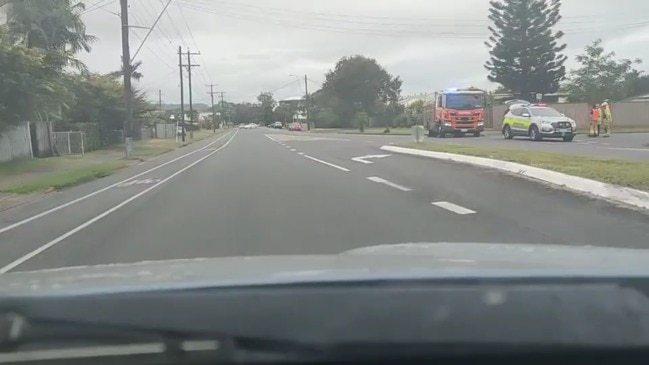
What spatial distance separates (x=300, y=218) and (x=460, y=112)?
35902 millimetres

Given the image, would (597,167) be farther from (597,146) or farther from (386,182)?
(597,146)

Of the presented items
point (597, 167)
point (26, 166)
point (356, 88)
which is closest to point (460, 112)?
point (26, 166)

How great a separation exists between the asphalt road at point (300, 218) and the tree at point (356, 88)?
99047mm

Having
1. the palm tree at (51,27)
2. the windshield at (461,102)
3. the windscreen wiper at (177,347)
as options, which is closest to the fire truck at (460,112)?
the windshield at (461,102)

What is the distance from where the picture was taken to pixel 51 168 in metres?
32.6

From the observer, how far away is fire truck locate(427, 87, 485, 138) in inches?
1857

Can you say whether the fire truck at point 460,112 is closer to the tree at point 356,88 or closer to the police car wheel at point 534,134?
the police car wheel at point 534,134

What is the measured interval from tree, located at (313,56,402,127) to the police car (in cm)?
7688

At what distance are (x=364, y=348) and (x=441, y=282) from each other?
1.33ft

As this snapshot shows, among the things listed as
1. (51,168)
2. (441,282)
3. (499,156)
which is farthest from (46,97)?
(441,282)

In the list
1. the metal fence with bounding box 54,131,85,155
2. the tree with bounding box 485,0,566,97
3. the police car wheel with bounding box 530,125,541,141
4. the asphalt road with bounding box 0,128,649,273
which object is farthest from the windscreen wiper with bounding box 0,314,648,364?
the tree with bounding box 485,0,566,97

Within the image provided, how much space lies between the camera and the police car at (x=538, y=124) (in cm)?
3591

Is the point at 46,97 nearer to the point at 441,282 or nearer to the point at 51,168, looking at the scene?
the point at 51,168

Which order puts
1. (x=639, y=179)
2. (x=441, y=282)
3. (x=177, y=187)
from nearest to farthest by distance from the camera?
(x=441, y=282), (x=639, y=179), (x=177, y=187)
